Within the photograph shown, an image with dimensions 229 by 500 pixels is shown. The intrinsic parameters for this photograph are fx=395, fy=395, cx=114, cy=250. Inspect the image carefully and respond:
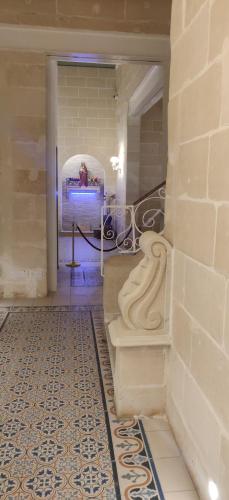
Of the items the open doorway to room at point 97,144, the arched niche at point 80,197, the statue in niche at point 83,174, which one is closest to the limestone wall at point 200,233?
the open doorway to room at point 97,144

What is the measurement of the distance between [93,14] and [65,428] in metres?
4.20

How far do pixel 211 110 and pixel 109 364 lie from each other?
2041 mm

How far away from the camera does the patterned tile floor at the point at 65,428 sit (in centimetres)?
173

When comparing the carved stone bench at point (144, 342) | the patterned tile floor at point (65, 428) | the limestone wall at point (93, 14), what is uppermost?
the limestone wall at point (93, 14)

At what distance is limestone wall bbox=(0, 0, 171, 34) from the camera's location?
13.9 ft

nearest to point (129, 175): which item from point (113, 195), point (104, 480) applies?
point (113, 195)

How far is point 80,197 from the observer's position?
12.0 meters

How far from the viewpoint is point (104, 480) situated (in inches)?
69.2

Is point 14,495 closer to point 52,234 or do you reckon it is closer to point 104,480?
point 104,480

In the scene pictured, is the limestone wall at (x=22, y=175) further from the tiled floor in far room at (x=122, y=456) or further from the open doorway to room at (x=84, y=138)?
the open doorway to room at (x=84, y=138)

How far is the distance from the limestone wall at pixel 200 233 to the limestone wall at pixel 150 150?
6.89 metres

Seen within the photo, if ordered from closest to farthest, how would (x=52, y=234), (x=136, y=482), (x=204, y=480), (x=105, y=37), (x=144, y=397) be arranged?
(x=204, y=480) → (x=136, y=482) → (x=144, y=397) → (x=105, y=37) → (x=52, y=234)

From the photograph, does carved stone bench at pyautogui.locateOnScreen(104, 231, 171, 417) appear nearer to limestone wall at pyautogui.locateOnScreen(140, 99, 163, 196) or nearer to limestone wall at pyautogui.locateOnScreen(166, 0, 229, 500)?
limestone wall at pyautogui.locateOnScreen(166, 0, 229, 500)

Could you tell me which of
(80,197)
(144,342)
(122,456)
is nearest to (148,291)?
(144,342)
